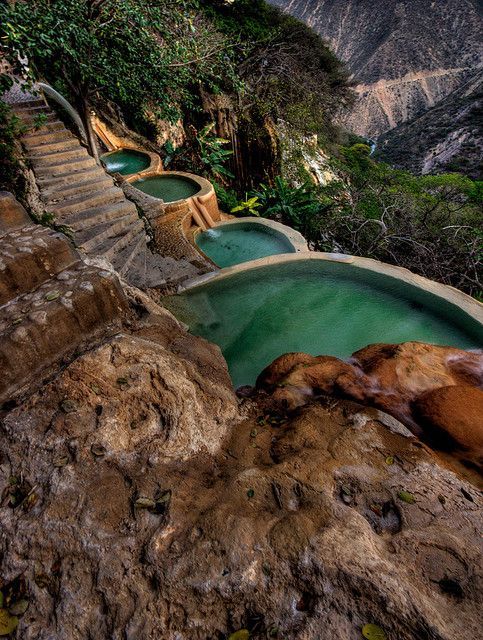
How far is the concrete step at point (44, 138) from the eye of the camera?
22.2ft

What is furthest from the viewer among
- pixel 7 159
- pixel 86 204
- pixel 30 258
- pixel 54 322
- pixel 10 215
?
pixel 86 204

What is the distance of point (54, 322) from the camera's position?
83.9 inches

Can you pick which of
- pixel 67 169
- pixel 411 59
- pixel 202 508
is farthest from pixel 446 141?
pixel 202 508

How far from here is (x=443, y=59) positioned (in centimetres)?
4731

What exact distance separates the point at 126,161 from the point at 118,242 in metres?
5.91

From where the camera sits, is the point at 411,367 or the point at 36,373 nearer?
the point at 36,373

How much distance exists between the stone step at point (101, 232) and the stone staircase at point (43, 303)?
2772 mm

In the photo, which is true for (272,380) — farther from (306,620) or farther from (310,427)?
(306,620)

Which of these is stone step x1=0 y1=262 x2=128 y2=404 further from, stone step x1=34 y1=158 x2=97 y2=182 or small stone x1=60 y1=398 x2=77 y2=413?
stone step x1=34 y1=158 x2=97 y2=182

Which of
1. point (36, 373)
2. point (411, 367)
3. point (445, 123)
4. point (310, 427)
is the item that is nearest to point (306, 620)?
point (310, 427)

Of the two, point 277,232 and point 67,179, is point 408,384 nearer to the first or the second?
point 277,232

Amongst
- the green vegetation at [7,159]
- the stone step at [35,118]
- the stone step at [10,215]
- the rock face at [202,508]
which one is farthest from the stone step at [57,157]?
the rock face at [202,508]

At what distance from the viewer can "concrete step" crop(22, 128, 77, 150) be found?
6766mm

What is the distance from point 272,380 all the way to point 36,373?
192cm
